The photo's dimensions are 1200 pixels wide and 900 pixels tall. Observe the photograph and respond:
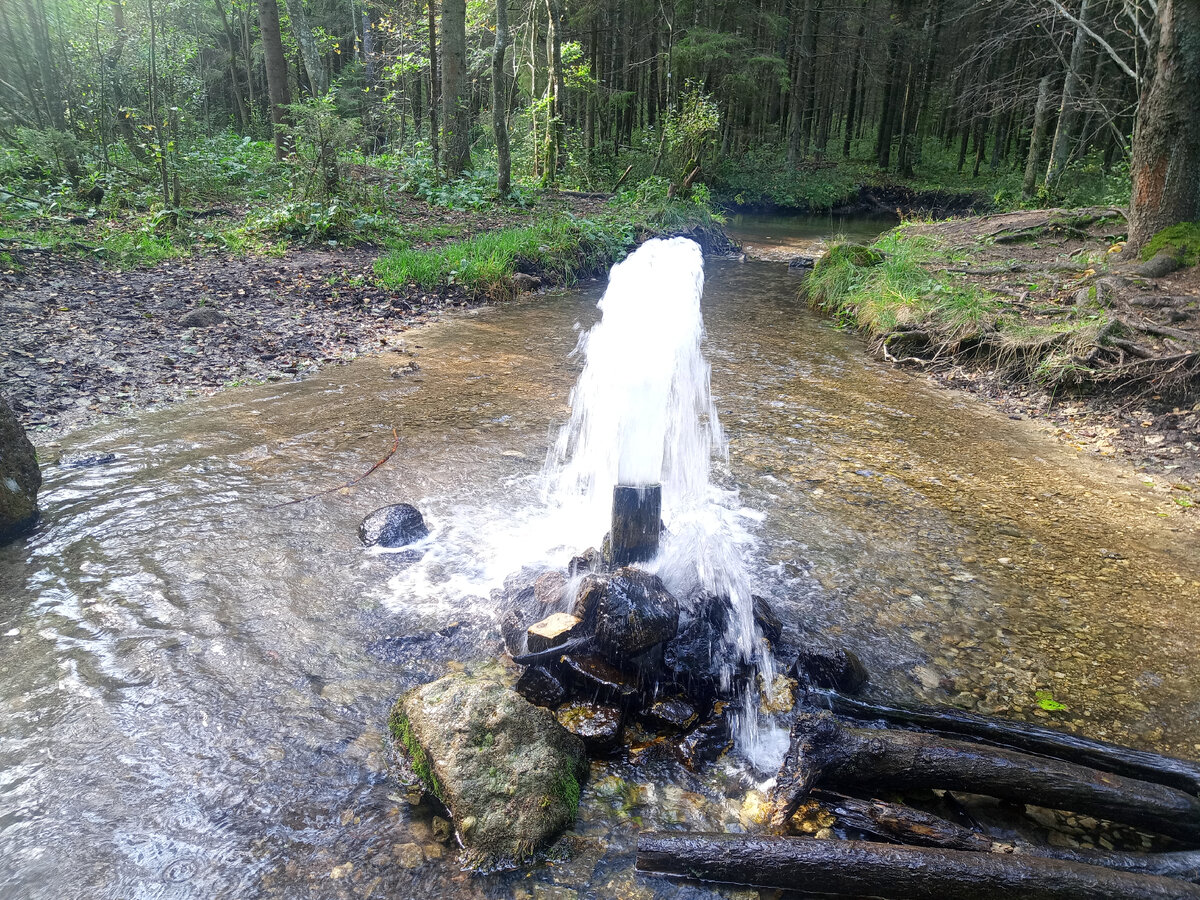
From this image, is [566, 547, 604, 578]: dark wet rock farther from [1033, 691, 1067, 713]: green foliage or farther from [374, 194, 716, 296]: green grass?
[374, 194, 716, 296]: green grass

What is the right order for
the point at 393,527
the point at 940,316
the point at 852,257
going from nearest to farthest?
the point at 393,527 → the point at 940,316 → the point at 852,257

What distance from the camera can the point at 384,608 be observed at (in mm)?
3791

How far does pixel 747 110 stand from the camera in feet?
106

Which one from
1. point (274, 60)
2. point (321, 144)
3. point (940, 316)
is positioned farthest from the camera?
point (274, 60)

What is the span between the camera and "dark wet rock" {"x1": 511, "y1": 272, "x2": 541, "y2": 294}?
11922 mm

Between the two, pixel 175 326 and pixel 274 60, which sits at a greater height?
pixel 274 60

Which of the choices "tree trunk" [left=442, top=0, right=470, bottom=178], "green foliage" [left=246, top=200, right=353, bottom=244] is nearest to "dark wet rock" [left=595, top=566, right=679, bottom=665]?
"green foliage" [left=246, top=200, right=353, bottom=244]

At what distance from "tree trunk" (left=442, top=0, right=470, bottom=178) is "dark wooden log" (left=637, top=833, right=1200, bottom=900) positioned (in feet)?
55.2

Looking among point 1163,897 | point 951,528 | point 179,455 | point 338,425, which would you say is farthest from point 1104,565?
point 179,455

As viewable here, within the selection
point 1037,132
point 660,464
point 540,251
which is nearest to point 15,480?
point 660,464

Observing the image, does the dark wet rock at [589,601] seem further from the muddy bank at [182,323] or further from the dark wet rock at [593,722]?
the muddy bank at [182,323]

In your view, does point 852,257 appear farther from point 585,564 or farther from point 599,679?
point 599,679

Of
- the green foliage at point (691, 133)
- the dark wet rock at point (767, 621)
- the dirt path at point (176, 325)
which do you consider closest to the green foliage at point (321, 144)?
the dirt path at point (176, 325)

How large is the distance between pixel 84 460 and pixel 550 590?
4049mm
